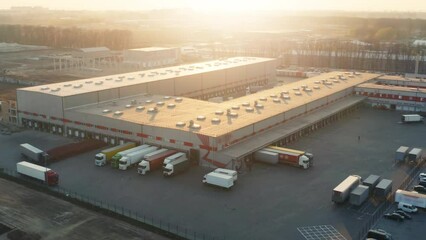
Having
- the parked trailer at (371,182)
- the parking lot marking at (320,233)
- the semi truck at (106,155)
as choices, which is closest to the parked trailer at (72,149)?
the semi truck at (106,155)

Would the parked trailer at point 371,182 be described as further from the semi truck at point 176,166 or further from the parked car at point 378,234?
the semi truck at point 176,166

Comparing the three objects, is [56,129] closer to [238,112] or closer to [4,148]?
[4,148]

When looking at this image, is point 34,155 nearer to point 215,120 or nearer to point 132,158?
point 132,158

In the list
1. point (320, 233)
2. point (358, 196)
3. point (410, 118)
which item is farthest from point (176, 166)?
point (410, 118)

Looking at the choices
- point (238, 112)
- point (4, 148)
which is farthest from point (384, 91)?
point (4, 148)

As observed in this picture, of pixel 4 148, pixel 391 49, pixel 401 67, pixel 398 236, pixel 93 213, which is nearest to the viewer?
pixel 398 236

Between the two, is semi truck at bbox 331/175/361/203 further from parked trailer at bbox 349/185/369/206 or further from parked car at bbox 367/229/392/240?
parked car at bbox 367/229/392/240
